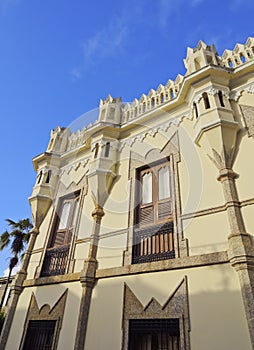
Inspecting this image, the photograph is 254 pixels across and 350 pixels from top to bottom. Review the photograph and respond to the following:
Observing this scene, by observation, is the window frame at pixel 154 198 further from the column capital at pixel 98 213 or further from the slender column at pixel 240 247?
the slender column at pixel 240 247

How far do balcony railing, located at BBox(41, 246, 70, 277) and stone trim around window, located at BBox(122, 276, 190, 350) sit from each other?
9.05 ft

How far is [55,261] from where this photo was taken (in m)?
8.03

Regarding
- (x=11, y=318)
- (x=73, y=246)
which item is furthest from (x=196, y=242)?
(x=11, y=318)

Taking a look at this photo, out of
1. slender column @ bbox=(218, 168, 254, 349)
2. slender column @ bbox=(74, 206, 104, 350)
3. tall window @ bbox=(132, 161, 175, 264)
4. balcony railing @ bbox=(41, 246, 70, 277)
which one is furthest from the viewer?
balcony railing @ bbox=(41, 246, 70, 277)

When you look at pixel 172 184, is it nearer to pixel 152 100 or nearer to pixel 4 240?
pixel 152 100

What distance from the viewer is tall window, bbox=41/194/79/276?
788cm

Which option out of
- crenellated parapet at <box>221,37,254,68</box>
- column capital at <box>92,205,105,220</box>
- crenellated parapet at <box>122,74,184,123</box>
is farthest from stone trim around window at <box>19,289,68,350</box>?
crenellated parapet at <box>221,37,254,68</box>

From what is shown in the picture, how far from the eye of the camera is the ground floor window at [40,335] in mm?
6688

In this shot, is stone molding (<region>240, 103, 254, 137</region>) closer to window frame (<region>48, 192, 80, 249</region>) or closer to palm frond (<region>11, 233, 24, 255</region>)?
window frame (<region>48, 192, 80, 249</region>)

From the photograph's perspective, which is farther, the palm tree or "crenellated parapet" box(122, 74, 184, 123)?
the palm tree

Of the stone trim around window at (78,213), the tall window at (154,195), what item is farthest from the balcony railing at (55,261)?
the tall window at (154,195)

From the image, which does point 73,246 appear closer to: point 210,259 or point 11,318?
point 11,318

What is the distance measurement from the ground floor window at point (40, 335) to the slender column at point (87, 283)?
1.24 metres

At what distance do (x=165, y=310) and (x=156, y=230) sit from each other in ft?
6.12
